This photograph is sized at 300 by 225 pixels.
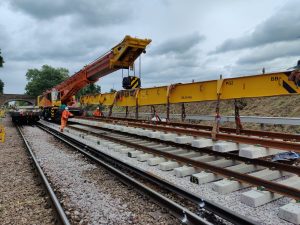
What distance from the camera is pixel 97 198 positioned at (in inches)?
216

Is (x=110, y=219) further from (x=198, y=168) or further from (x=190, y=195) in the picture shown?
(x=198, y=168)

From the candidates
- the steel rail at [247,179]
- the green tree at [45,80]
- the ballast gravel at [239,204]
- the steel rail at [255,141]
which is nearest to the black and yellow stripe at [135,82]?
the steel rail at [255,141]

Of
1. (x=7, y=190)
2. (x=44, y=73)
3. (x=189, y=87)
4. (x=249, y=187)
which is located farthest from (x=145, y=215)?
(x=44, y=73)

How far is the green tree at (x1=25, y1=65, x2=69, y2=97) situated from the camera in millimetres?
117500

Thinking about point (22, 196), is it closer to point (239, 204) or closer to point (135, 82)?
point (239, 204)

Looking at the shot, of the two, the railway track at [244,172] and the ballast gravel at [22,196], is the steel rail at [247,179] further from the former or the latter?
the ballast gravel at [22,196]

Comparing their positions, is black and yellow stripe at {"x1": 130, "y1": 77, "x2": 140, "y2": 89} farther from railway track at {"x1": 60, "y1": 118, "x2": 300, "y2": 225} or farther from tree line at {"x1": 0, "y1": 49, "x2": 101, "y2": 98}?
tree line at {"x1": 0, "y1": 49, "x2": 101, "y2": 98}

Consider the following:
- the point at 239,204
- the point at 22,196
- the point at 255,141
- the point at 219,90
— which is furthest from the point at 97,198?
A: the point at 219,90

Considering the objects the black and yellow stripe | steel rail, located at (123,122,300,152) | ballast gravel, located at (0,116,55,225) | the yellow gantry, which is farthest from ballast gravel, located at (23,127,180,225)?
the black and yellow stripe

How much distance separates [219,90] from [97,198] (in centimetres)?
480

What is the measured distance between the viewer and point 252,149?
5.47 m

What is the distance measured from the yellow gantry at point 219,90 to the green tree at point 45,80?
108574 mm

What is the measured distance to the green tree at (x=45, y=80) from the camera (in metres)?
118

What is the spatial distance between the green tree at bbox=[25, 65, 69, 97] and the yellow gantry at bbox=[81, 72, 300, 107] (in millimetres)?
108574
